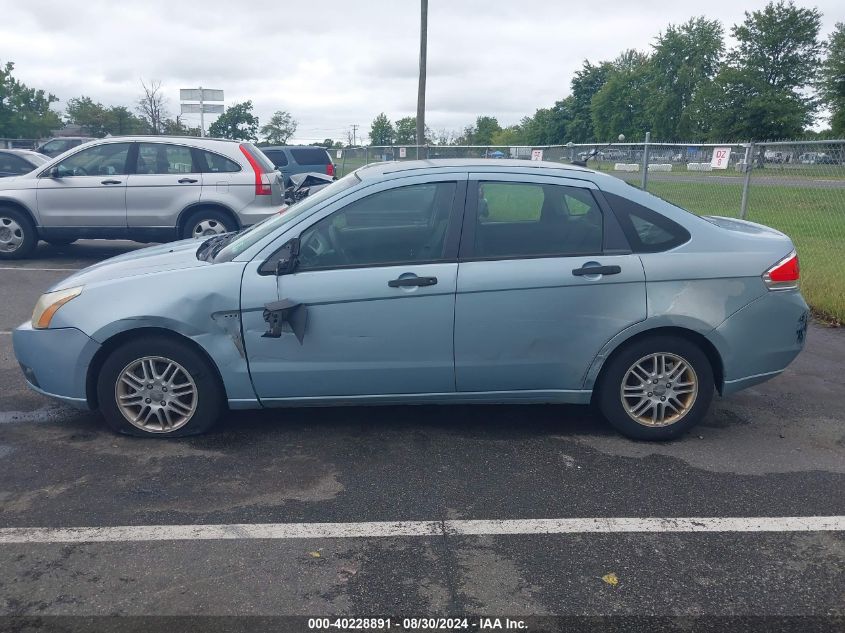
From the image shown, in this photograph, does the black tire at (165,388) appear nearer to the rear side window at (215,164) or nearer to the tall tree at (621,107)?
the rear side window at (215,164)

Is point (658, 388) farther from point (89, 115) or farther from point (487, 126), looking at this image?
point (487, 126)

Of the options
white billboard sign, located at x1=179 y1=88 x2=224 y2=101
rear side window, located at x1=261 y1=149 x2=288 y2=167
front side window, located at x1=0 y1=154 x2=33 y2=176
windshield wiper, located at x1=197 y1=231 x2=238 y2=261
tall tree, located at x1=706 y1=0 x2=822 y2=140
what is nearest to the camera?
windshield wiper, located at x1=197 y1=231 x2=238 y2=261

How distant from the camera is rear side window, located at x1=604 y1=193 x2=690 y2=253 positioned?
4.72 meters

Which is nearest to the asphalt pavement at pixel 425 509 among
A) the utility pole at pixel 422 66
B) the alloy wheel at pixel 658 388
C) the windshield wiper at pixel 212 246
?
the alloy wheel at pixel 658 388

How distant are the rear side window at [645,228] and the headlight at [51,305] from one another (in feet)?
10.8

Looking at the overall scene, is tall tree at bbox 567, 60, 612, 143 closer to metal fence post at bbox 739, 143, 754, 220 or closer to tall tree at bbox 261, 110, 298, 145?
tall tree at bbox 261, 110, 298, 145

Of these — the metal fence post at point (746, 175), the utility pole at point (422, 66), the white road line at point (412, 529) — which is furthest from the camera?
the utility pole at point (422, 66)

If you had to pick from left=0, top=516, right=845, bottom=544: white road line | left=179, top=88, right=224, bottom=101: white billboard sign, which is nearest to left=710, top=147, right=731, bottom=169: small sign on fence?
left=0, top=516, right=845, bottom=544: white road line

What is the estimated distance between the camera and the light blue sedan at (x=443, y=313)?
15.0ft

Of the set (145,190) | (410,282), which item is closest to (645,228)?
(410,282)

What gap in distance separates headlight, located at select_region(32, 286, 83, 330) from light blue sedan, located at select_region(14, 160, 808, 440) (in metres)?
0.01

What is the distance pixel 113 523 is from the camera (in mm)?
3742

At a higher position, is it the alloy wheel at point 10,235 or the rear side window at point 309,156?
the rear side window at point 309,156

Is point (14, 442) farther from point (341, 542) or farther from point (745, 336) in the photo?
point (745, 336)
